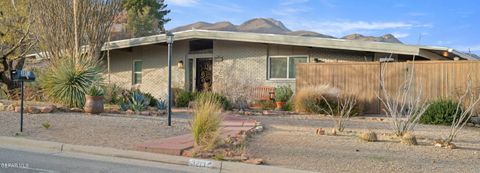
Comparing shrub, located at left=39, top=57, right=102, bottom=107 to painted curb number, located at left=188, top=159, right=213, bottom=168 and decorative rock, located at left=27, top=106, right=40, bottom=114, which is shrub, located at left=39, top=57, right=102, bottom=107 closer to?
decorative rock, located at left=27, top=106, right=40, bottom=114

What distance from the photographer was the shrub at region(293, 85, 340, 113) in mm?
17203

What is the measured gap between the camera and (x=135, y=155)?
9602mm

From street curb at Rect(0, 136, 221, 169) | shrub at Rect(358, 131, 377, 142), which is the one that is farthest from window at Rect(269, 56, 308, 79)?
street curb at Rect(0, 136, 221, 169)

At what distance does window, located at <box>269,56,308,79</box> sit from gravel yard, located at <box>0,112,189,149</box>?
25.1 ft

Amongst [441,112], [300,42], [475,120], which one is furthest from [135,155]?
[300,42]

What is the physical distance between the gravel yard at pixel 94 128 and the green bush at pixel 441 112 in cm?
684

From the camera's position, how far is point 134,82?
986 inches

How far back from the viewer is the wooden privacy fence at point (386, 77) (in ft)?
53.9

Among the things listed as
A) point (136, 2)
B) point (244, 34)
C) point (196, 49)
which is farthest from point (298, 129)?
point (136, 2)

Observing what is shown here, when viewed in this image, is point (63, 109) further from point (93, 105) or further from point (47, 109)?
point (93, 105)

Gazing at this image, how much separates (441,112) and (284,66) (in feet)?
25.0

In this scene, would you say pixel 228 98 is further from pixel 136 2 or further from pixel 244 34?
pixel 136 2

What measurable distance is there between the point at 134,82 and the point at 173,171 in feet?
56.1

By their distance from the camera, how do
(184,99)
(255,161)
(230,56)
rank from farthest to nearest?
(230,56) → (184,99) → (255,161)
